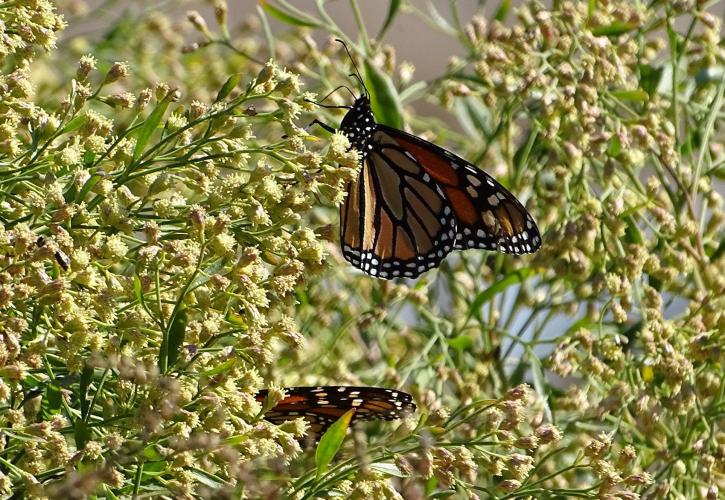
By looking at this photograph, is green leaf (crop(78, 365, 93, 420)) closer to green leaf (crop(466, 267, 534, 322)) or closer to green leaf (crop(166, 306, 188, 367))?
green leaf (crop(166, 306, 188, 367))

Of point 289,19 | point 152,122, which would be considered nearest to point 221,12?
point 289,19

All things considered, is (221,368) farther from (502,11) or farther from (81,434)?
(502,11)

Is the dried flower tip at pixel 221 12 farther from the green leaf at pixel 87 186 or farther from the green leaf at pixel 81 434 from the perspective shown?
the green leaf at pixel 81 434

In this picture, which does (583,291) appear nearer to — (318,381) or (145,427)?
(318,381)

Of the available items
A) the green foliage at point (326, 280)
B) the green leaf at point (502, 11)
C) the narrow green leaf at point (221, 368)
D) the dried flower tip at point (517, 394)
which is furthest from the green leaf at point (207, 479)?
the green leaf at point (502, 11)

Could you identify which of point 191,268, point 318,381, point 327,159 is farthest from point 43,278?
point 318,381

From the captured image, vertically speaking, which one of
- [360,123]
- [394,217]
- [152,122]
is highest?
[360,123]
